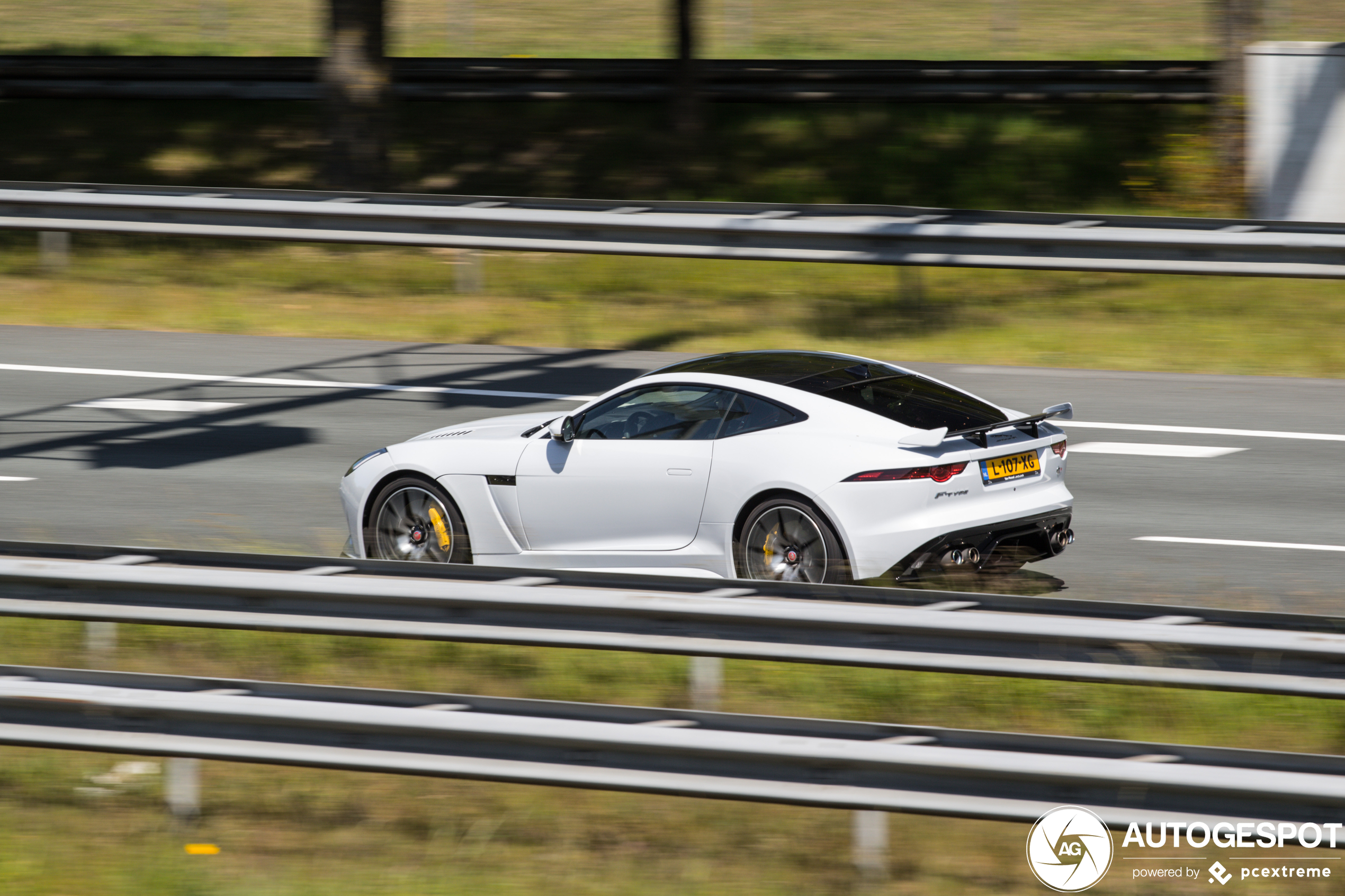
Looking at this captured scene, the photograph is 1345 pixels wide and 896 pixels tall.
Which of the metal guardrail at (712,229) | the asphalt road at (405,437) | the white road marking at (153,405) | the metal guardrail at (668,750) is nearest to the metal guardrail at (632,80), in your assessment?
the metal guardrail at (712,229)

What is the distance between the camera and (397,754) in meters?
5.60

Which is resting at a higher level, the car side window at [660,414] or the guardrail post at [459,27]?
the guardrail post at [459,27]

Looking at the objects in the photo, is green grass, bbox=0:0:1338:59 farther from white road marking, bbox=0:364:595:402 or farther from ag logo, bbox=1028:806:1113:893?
ag logo, bbox=1028:806:1113:893

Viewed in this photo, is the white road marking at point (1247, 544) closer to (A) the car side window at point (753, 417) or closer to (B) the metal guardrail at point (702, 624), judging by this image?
(A) the car side window at point (753, 417)

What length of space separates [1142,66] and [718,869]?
17853 millimetres

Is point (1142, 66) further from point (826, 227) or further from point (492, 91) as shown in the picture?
point (826, 227)

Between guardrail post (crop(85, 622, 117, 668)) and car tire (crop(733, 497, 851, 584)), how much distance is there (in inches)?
117

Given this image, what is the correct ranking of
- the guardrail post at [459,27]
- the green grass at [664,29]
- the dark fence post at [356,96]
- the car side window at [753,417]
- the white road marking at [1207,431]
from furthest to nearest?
the guardrail post at [459,27]
the green grass at [664,29]
the dark fence post at [356,96]
the white road marking at [1207,431]
the car side window at [753,417]

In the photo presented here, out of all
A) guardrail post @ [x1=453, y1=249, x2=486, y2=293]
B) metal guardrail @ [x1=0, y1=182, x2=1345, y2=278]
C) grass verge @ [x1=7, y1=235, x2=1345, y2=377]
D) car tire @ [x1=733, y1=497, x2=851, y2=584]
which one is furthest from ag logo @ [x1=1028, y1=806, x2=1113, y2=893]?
guardrail post @ [x1=453, y1=249, x2=486, y2=293]

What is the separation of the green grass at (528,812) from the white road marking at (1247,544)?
2.19 m

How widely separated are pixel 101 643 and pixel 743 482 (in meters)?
3.13

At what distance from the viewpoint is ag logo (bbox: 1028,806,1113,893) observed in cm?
510

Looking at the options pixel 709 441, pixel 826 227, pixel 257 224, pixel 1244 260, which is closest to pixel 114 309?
pixel 257 224

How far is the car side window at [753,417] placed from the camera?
26.7ft
